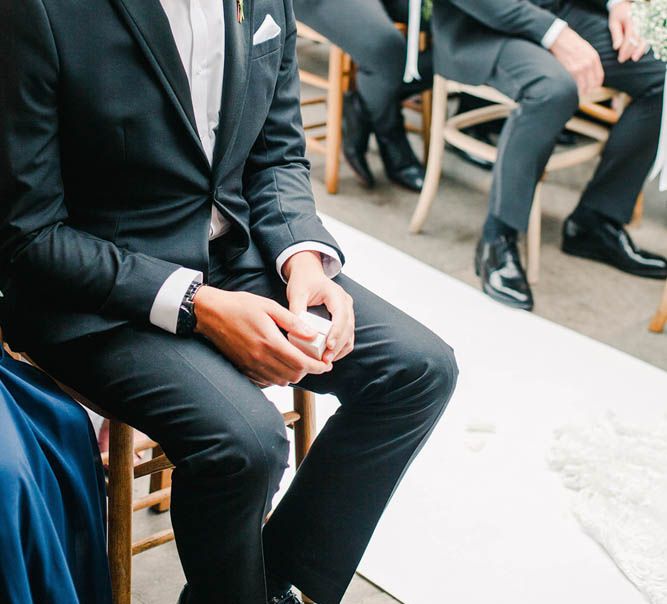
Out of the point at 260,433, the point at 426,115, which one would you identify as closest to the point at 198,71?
the point at 260,433

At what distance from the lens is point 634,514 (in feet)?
6.59

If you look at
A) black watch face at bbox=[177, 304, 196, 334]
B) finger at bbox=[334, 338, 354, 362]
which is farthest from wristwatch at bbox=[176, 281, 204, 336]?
finger at bbox=[334, 338, 354, 362]

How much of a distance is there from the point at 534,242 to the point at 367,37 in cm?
87

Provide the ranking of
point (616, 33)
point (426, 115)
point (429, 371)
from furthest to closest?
point (426, 115) → point (616, 33) → point (429, 371)

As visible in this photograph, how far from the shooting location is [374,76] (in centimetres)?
329

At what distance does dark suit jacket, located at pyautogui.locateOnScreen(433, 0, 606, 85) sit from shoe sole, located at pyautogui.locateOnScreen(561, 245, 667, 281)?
70cm

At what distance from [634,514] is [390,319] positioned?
2.71 feet

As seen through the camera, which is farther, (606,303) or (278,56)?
(606,303)

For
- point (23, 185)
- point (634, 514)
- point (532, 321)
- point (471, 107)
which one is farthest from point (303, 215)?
point (471, 107)

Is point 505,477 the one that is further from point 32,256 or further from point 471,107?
point 471,107

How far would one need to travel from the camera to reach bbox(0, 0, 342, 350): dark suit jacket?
49.6 inches

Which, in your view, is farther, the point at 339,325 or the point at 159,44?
the point at 339,325

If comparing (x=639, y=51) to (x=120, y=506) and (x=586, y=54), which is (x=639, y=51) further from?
(x=120, y=506)

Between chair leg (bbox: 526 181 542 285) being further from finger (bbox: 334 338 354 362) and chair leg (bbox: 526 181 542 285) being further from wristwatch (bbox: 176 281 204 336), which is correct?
wristwatch (bbox: 176 281 204 336)
